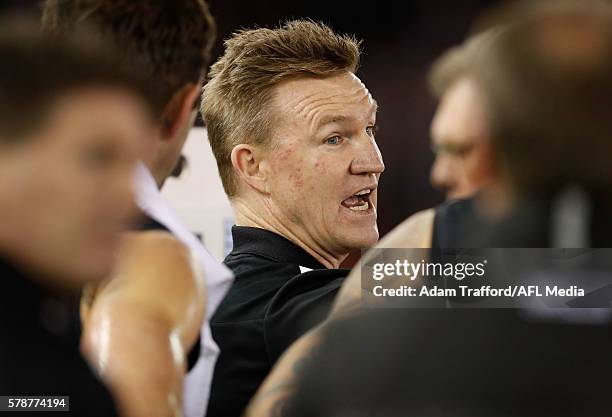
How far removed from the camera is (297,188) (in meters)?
1.25

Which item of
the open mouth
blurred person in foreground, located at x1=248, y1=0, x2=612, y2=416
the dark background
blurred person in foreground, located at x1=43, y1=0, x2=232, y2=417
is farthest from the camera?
the open mouth

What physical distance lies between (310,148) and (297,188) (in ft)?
0.17

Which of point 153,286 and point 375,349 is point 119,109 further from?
point 375,349

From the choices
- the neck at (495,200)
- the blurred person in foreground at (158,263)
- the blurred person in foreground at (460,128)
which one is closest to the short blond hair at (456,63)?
the blurred person in foreground at (460,128)

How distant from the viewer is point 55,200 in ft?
3.14

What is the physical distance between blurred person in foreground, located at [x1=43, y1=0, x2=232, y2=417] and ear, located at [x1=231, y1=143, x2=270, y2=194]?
0.17 m

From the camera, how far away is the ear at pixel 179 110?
1042 mm

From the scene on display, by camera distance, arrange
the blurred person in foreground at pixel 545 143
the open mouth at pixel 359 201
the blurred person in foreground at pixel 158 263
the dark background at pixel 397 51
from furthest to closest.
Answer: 1. the open mouth at pixel 359 201
2. the dark background at pixel 397 51
3. the blurred person in foreground at pixel 158 263
4. the blurred person in foreground at pixel 545 143

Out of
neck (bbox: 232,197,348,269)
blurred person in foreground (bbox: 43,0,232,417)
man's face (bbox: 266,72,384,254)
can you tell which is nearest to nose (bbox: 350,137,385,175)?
man's face (bbox: 266,72,384,254)

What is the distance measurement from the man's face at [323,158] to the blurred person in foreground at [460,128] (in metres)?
0.15

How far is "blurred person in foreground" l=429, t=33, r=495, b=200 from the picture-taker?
923mm

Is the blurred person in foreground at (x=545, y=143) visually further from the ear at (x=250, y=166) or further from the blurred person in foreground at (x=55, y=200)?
the ear at (x=250, y=166)

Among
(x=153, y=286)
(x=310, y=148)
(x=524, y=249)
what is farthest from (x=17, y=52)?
(x=524, y=249)

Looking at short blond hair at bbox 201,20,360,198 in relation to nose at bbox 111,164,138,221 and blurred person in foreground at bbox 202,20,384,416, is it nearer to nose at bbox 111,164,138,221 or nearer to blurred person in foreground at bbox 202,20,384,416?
A: blurred person in foreground at bbox 202,20,384,416
